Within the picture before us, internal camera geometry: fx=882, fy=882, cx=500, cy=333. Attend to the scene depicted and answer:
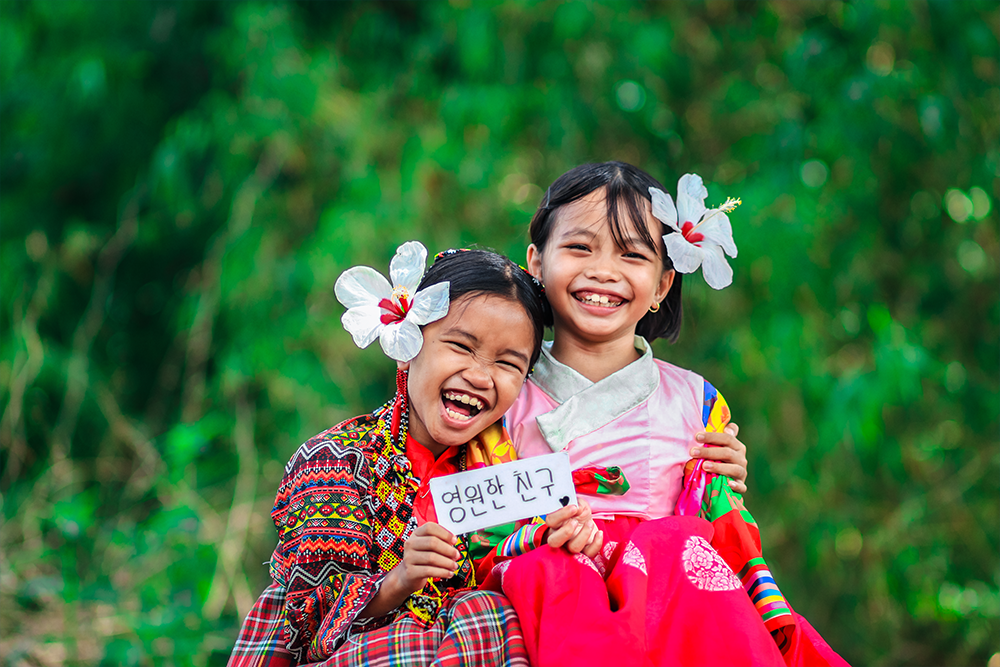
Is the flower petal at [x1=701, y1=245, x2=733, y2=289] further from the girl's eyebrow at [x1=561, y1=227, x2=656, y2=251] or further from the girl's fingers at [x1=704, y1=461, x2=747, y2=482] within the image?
the girl's fingers at [x1=704, y1=461, x2=747, y2=482]

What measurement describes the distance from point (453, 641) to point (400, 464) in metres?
0.31

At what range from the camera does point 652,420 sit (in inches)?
60.4

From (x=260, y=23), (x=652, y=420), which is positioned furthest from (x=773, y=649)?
(x=260, y=23)

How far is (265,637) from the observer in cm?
146

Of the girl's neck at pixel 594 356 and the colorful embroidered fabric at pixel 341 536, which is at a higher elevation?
the girl's neck at pixel 594 356

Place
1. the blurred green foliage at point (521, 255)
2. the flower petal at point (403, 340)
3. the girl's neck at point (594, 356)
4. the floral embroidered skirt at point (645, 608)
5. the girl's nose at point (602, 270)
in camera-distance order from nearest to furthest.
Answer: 1. the floral embroidered skirt at point (645, 608)
2. the flower petal at point (403, 340)
3. the girl's nose at point (602, 270)
4. the girl's neck at point (594, 356)
5. the blurred green foliage at point (521, 255)

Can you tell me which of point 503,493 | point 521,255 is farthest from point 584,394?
point 521,255

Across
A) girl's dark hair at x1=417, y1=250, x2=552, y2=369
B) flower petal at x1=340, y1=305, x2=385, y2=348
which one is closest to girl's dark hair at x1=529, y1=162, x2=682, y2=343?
girl's dark hair at x1=417, y1=250, x2=552, y2=369

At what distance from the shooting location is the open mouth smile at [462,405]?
137 cm

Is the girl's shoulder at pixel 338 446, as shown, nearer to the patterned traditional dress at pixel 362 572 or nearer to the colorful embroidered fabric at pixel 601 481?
the patterned traditional dress at pixel 362 572

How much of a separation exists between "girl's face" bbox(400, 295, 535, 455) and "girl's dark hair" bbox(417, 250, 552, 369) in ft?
0.06

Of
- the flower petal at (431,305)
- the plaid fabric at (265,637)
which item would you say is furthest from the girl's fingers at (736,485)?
the plaid fabric at (265,637)

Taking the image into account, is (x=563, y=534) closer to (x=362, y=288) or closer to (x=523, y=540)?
(x=523, y=540)

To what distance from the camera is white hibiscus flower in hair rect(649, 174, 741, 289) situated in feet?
4.90
